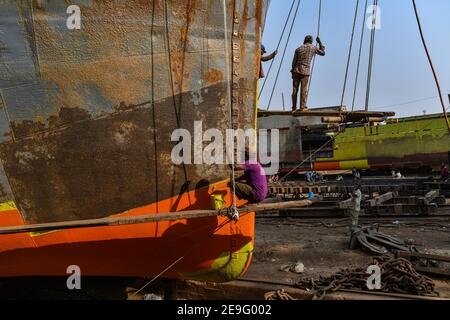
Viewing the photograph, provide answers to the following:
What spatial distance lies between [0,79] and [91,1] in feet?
3.91

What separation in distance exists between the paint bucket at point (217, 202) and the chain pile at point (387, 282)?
156 centimetres

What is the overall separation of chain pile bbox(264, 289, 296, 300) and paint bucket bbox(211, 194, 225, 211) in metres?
1.38

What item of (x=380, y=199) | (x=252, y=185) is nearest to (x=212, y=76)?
(x=252, y=185)

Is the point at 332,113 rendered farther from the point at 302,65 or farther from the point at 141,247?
the point at 141,247

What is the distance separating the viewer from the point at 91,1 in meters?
3.80

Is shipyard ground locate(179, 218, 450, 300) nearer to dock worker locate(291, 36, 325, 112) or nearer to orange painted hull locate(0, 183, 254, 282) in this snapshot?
orange painted hull locate(0, 183, 254, 282)

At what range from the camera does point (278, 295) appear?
4.47 metres

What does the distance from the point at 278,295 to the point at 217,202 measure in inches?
57.9

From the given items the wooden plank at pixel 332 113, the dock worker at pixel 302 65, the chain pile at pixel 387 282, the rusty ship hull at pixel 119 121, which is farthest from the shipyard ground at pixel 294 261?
the dock worker at pixel 302 65

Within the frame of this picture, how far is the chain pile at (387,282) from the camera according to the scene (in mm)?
4371

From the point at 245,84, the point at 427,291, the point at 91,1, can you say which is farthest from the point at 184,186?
the point at 427,291

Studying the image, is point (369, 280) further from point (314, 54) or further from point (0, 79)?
point (0, 79)

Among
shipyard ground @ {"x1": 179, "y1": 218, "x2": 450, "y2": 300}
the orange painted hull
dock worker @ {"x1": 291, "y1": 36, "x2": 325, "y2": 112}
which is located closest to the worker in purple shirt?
the orange painted hull

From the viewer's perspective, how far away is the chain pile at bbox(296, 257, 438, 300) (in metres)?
4.37
